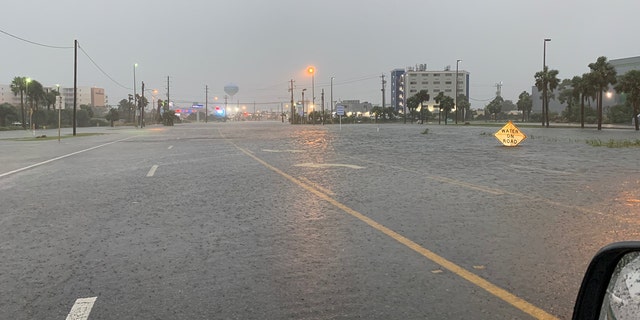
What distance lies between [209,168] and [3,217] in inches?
281

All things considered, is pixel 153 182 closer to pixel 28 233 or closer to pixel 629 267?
pixel 28 233

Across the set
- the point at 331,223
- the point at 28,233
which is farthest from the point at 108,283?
the point at 331,223

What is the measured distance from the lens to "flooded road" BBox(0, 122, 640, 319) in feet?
12.8

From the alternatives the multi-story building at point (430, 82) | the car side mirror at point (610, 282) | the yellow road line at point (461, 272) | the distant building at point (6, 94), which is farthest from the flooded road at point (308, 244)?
the distant building at point (6, 94)

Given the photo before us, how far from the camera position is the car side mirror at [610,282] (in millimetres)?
1789

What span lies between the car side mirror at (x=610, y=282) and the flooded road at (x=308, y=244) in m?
1.82

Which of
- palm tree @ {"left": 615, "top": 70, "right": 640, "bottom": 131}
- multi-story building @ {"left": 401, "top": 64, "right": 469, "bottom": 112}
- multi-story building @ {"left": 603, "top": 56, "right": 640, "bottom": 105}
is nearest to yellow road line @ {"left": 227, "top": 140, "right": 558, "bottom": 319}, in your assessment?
palm tree @ {"left": 615, "top": 70, "right": 640, "bottom": 131}

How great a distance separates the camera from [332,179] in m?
11.7

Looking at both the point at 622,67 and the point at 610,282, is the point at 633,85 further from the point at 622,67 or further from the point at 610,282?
the point at 622,67

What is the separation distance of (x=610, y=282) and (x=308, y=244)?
13.4ft

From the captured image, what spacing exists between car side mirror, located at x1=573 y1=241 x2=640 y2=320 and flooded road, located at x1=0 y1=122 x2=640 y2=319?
5.98 ft

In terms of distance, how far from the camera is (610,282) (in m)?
1.88

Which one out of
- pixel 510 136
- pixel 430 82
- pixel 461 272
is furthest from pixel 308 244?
pixel 430 82

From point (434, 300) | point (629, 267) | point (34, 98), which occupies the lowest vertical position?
point (434, 300)
